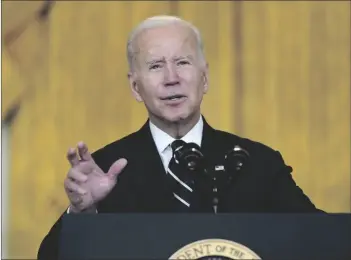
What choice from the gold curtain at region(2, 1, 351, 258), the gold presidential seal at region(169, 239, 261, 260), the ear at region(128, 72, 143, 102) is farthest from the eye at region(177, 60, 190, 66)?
the gold curtain at region(2, 1, 351, 258)

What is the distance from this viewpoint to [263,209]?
144cm

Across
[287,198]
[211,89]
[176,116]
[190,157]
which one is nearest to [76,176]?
[190,157]

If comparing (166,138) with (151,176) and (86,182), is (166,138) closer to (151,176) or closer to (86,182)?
(151,176)

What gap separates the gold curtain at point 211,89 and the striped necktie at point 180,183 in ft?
3.89

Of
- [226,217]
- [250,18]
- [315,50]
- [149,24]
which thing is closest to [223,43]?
[250,18]

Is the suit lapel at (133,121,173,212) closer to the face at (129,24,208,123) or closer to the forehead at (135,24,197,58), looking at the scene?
the face at (129,24,208,123)

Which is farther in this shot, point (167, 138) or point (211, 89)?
point (211, 89)

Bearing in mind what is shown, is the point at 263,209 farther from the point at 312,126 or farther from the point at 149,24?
the point at 312,126

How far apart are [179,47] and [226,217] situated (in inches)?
18.7

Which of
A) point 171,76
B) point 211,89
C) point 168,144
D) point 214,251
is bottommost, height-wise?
point 214,251

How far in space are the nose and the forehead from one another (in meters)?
0.03

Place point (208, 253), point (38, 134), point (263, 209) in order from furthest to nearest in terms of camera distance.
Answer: point (38, 134) → point (263, 209) → point (208, 253)

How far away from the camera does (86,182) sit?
4.09 ft

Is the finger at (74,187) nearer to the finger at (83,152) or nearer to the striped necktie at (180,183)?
the finger at (83,152)
